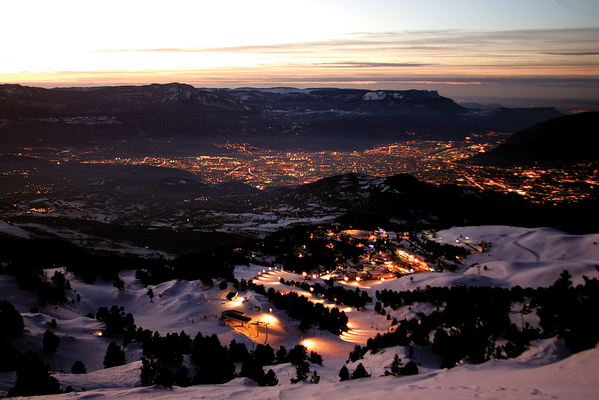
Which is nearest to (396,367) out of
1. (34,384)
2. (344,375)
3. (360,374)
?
(360,374)

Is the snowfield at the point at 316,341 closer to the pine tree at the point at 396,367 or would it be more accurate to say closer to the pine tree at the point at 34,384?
the pine tree at the point at 396,367

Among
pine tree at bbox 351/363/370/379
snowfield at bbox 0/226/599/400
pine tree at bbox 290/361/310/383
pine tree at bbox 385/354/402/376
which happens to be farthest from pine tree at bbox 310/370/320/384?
pine tree at bbox 385/354/402/376

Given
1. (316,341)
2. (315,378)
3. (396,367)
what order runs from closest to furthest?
(396,367) < (315,378) < (316,341)

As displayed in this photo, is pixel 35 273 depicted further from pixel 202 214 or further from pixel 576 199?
pixel 576 199

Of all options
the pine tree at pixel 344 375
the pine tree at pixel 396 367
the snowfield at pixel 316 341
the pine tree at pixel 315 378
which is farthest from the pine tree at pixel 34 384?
the pine tree at pixel 396 367

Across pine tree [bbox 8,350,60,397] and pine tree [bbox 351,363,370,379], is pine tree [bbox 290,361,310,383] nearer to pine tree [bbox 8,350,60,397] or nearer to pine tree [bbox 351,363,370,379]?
pine tree [bbox 351,363,370,379]

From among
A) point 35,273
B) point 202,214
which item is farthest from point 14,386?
point 202,214

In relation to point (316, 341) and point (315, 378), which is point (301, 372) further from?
point (316, 341)

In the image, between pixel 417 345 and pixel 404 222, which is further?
pixel 404 222
